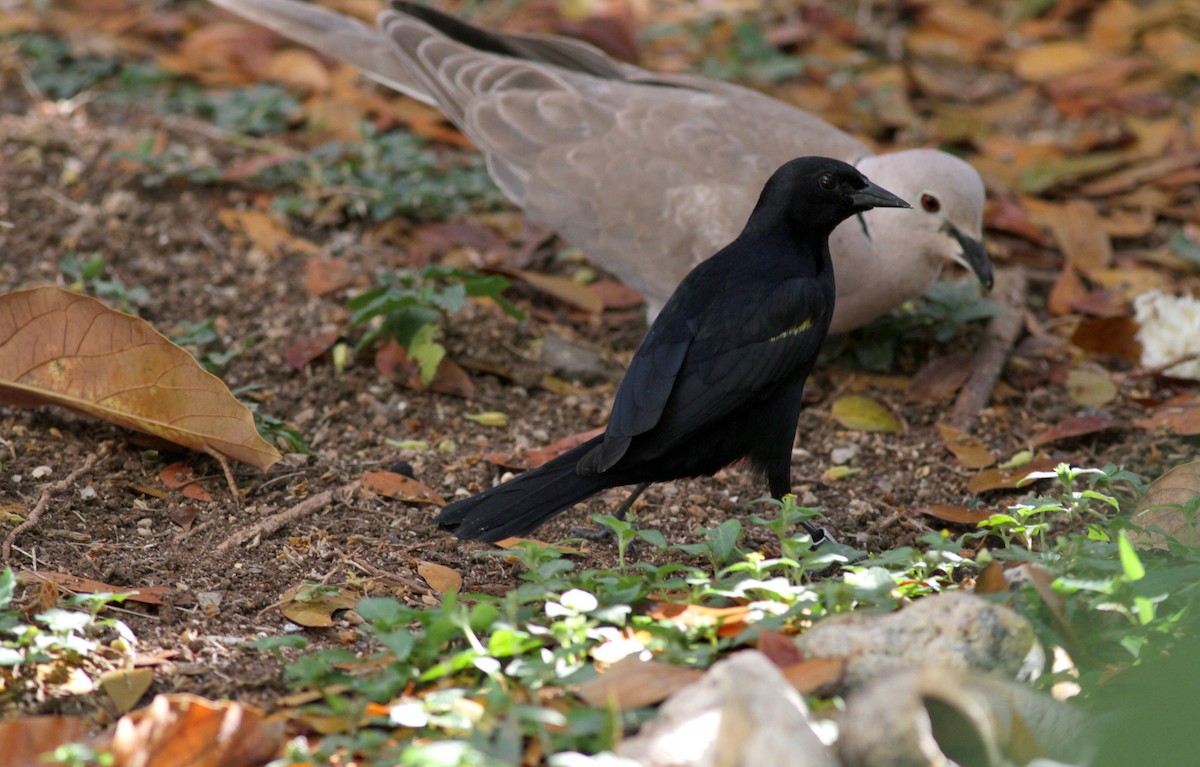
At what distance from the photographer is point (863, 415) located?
180 inches

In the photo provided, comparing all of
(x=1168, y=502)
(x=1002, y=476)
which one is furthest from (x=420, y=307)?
(x=1168, y=502)

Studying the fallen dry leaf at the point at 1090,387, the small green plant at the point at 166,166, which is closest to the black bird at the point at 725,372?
the fallen dry leaf at the point at 1090,387

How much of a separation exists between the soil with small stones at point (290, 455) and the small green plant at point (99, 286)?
12 centimetres

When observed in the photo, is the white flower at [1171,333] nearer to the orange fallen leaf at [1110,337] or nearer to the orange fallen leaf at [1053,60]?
the orange fallen leaf at [1110,337]

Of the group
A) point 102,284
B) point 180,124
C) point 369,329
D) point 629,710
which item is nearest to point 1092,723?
point 629,710

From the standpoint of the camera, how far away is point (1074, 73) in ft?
22.2

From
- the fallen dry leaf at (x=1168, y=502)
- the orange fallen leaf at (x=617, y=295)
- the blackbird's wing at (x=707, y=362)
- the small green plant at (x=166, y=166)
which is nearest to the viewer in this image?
the fallen dry leaf at (x=1168, y=502)

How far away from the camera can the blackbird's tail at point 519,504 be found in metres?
3.34

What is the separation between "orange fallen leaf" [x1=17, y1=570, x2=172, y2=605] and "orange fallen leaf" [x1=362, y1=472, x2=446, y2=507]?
815 mm

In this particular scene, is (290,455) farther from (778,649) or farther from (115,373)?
(778,649)

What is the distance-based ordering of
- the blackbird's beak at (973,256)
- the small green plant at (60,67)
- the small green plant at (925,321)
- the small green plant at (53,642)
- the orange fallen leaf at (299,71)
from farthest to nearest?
1. the orange fallen leaf at (299,71)
2. the small green plant at (60,67)
3. the small green plant at (925,321)
4. the blackbird's beak at (973,256)
5. the small green plant at (53,642)

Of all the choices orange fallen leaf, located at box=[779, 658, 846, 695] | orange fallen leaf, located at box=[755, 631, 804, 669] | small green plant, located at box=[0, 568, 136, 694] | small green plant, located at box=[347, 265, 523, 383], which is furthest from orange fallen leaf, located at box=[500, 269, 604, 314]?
orange fallen leaf, located at box=[779, 658, 846, 695]

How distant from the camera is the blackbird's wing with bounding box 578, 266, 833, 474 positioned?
344 cm

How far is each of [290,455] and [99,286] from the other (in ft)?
3.68
